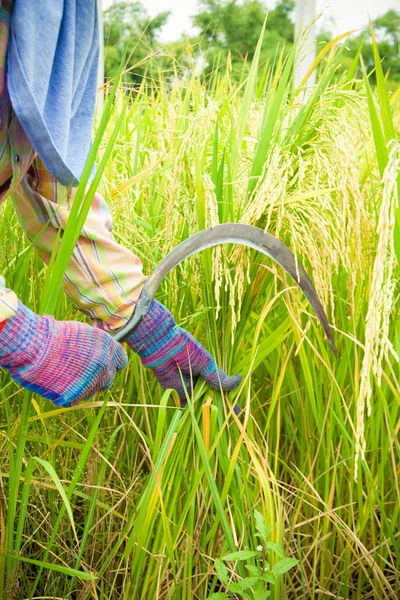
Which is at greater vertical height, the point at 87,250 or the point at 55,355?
the point at 87,250

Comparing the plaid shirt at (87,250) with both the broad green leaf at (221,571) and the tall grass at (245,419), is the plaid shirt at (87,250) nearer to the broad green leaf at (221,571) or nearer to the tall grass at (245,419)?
the tall grass at (245,419)

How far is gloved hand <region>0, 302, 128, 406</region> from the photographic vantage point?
0.96 m

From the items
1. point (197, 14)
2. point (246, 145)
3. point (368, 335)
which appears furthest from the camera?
point (197, 14)

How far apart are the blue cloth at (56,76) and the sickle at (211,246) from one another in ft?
0.68

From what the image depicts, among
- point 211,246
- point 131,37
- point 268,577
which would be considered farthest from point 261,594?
point 131,37

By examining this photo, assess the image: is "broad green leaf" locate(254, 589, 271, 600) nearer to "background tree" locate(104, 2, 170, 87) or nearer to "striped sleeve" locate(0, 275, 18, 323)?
"striped sleeve" locate(0, 275, 18, 323)

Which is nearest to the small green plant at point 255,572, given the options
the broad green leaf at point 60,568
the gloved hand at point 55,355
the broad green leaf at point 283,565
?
the broad green leaf at point 283,565

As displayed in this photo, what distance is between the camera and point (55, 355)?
100cm

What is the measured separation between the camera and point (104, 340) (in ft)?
3.42

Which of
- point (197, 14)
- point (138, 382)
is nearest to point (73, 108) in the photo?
point (138, 382)

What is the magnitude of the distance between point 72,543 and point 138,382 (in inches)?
13.5

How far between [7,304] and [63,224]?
30 cm

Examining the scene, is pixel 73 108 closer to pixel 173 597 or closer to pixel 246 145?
pixel 246 145

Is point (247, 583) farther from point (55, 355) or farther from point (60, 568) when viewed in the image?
point (55, 355)
